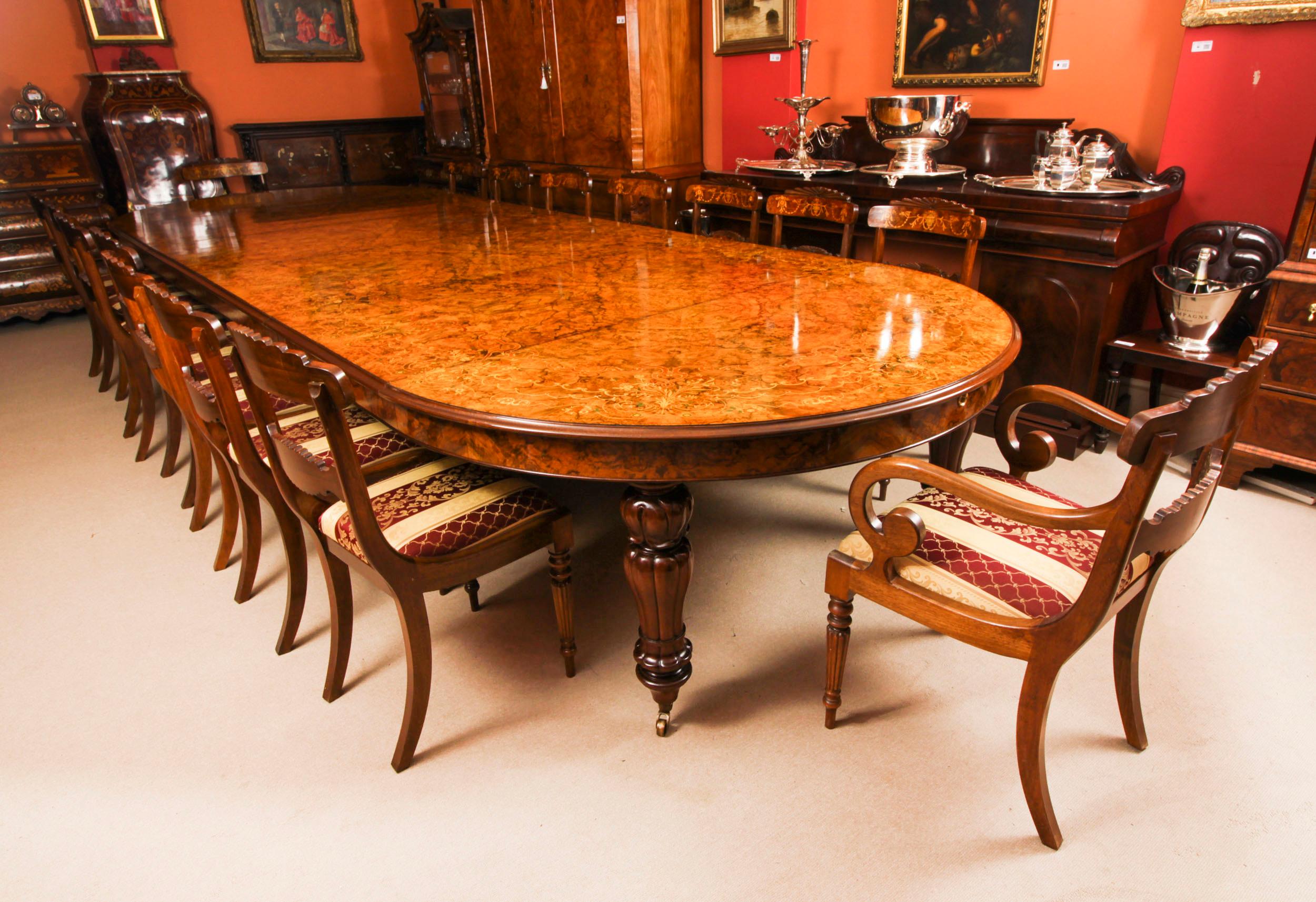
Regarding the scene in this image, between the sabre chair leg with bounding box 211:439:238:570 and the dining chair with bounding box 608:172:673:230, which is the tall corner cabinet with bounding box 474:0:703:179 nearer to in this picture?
the dining chair with bounding box 608:172:673:230

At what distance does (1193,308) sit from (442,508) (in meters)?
2.51

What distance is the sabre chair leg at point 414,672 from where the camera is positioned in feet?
4.95

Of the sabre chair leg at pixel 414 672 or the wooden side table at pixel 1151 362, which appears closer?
the sabre chair leg at pixel 414 672

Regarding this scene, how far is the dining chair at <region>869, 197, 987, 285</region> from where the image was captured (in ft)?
7.19

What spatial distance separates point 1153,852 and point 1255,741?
44 centimetres

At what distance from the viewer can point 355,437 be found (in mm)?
1915

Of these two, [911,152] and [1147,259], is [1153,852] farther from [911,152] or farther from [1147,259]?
[911,152]

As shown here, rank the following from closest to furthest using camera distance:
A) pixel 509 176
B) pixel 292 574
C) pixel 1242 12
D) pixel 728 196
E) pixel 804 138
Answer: pixel 292 574 < pixel 1242 12 < pixel 728 196 < pixel 804 138 < pixel 509 176

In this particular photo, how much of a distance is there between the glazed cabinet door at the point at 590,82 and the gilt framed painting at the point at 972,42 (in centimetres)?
145

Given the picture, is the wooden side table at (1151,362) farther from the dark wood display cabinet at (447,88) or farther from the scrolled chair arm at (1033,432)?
the dark wood display cabinet at (447,88)

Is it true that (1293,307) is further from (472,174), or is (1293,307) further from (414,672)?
(472,174)

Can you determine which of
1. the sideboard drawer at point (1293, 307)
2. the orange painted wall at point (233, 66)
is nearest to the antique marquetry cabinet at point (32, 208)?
the orange painted wall at point (233, 66)

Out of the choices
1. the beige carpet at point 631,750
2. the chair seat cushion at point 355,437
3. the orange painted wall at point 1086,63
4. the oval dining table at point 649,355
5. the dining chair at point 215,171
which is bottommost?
the beige carpet at point 631,750

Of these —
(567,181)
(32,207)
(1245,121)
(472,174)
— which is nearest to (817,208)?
(567,181)
